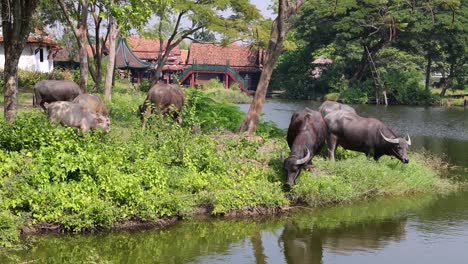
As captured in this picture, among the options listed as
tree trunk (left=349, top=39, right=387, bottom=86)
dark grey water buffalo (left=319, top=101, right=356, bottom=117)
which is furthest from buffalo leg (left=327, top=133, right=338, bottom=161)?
tree trunk (left=349, top=39, right=387, bottom=86)

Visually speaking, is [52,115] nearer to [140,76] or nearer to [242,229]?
[242,229]

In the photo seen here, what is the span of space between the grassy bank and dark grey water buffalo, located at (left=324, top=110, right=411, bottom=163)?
33cm

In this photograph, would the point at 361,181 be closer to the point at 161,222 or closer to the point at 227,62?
the point at 161,222

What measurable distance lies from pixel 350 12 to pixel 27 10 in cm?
3973

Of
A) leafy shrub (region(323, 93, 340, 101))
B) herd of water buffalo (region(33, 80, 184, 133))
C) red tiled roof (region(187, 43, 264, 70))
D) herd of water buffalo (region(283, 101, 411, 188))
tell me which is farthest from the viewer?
red tiled roof (region(187, 43, 264, 70))

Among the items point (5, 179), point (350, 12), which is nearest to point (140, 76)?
point (350, 12)

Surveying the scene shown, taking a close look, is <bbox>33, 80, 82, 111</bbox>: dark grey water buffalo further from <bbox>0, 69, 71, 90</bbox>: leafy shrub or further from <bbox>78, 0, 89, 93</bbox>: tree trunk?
<bbox>0, 69, 71, 90</bbox>: leafy shrub

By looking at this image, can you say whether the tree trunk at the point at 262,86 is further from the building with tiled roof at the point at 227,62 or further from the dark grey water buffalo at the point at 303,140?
the building with tiled roof at the point at 227,62

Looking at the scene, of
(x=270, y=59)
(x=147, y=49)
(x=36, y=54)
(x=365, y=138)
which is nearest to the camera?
(x=365, y=138)

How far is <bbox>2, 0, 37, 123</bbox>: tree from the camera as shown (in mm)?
13727

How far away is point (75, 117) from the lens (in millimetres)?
13969

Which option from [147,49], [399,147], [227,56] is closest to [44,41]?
[227,56]

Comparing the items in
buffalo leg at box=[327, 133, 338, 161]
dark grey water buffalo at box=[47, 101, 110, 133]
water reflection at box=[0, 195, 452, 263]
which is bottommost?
water reflection at box=[0, 195, 452, 263]

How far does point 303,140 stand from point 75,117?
209 inches
